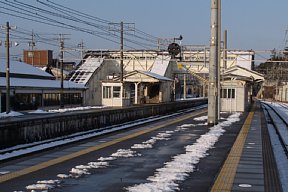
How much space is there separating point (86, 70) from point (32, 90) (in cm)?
2028

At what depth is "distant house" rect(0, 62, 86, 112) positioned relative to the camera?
4209 cm

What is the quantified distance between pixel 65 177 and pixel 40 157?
2.95 meters

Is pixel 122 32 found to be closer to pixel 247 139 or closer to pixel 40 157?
pixel 247 139

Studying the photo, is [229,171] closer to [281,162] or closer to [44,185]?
[281,162]

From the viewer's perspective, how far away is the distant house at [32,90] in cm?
4209

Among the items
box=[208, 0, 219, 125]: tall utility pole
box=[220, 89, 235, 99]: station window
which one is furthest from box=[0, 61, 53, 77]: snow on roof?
box=[208, 0, 219, 125]: tall utility pole

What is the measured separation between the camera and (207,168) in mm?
9586

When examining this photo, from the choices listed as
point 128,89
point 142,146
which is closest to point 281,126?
point 142,146

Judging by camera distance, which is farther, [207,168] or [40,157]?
[40,157]

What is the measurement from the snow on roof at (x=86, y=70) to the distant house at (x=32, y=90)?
5646 millimetres

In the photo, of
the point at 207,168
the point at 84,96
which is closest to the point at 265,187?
the point at 207,168

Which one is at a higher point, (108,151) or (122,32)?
(122,32)

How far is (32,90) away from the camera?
145ft

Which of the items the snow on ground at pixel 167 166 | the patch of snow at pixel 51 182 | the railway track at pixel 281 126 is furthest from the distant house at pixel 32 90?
the patch of snow at pixel 51 182
